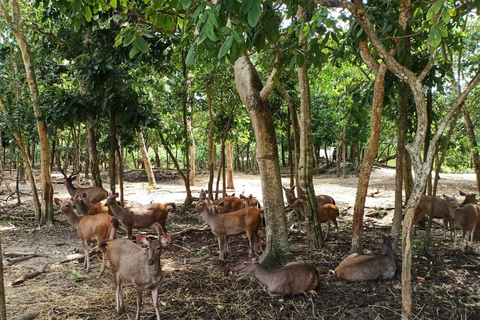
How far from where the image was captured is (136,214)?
7918 millimetres

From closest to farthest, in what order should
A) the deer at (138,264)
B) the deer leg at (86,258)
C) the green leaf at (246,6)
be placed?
the green leaf at (246,6) → the deer at (138,264) → the deer leg at (86,258)

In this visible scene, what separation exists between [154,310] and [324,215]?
423cm

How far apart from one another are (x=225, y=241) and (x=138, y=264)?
273 centimetres

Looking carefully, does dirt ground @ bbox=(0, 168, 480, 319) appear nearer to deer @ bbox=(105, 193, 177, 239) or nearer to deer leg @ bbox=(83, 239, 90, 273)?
deer leg @ bbox=(83, 239, 90, 273)

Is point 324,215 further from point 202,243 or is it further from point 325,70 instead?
point 325,70

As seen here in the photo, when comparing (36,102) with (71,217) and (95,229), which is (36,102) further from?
(95,229)

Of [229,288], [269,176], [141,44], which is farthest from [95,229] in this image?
[141,44]

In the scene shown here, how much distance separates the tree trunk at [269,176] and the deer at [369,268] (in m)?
1.05

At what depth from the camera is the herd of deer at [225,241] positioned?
4.58 meters

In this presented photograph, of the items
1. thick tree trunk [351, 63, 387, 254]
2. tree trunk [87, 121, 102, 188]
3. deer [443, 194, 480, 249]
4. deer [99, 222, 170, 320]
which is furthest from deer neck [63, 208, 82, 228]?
deer [443, 194, 480, 249]

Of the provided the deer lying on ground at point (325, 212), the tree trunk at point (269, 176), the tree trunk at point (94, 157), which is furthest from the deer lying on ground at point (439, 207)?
the tree trunk at point (94, 157)

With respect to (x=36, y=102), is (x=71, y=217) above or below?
below

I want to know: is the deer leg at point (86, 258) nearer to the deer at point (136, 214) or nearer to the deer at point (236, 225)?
the deer at point (136, 214)

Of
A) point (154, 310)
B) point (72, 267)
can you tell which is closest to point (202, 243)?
point (72, 267)
